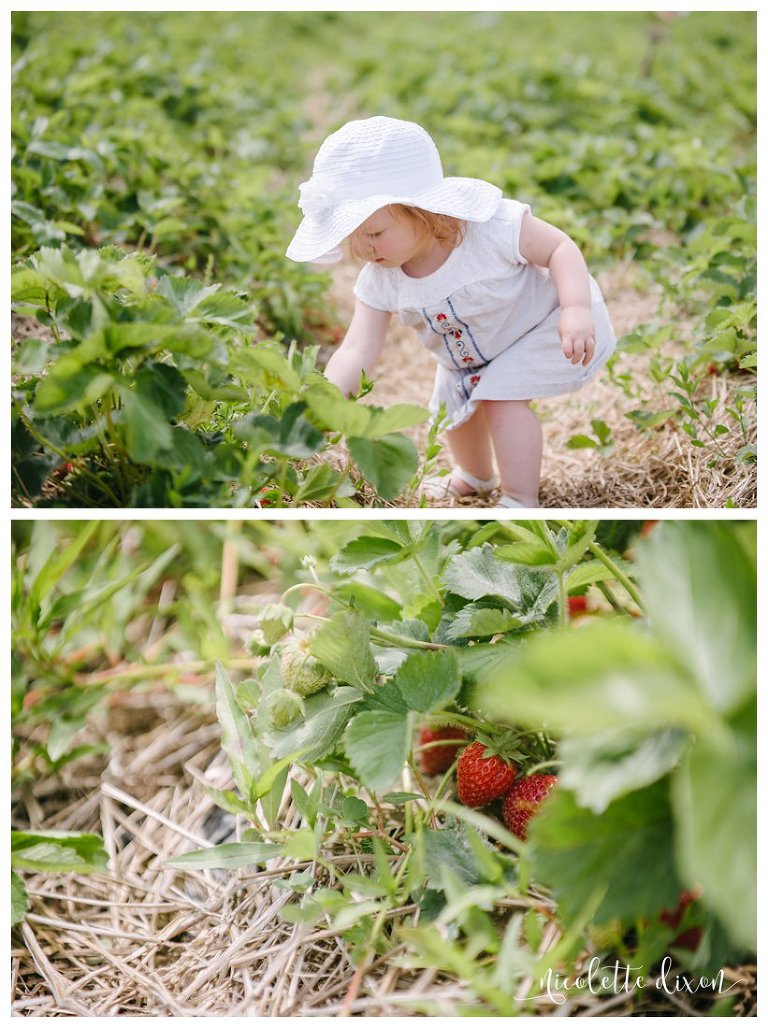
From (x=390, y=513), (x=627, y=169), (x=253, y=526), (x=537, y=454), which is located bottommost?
(x=253, y=526)

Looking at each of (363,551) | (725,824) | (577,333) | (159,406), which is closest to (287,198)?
→ (577,333)

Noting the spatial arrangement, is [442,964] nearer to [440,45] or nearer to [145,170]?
[145,170]

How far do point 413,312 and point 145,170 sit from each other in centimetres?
120

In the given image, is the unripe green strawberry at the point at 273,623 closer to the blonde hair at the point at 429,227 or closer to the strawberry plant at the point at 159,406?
the strawberry plant at the point at 159,406

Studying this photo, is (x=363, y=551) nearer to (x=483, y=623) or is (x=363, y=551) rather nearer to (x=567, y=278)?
(x=483, y=623)

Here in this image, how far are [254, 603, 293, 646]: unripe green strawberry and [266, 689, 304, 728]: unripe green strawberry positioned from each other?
0.26 feet

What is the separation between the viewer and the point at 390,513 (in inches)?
42.6

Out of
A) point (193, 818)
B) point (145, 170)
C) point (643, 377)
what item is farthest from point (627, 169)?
point (193, 818)

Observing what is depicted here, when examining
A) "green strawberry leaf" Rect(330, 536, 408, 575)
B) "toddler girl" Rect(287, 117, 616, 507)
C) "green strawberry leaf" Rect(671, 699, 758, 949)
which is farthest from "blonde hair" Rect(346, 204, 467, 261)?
"green strawberry leaf" Rect(671, 699, 758, 949)

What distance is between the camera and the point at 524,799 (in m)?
0.97

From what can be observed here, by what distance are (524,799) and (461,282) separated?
917 millimetres

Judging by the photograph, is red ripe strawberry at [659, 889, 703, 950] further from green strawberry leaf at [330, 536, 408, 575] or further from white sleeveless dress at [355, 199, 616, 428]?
white sleeveless dress at [355, 199, 616, 428]

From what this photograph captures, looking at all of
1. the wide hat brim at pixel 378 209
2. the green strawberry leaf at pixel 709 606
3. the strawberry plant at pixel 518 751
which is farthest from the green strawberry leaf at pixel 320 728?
the wide hat brim at pixel 378 209

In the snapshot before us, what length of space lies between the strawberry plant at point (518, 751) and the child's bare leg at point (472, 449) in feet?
1.67
